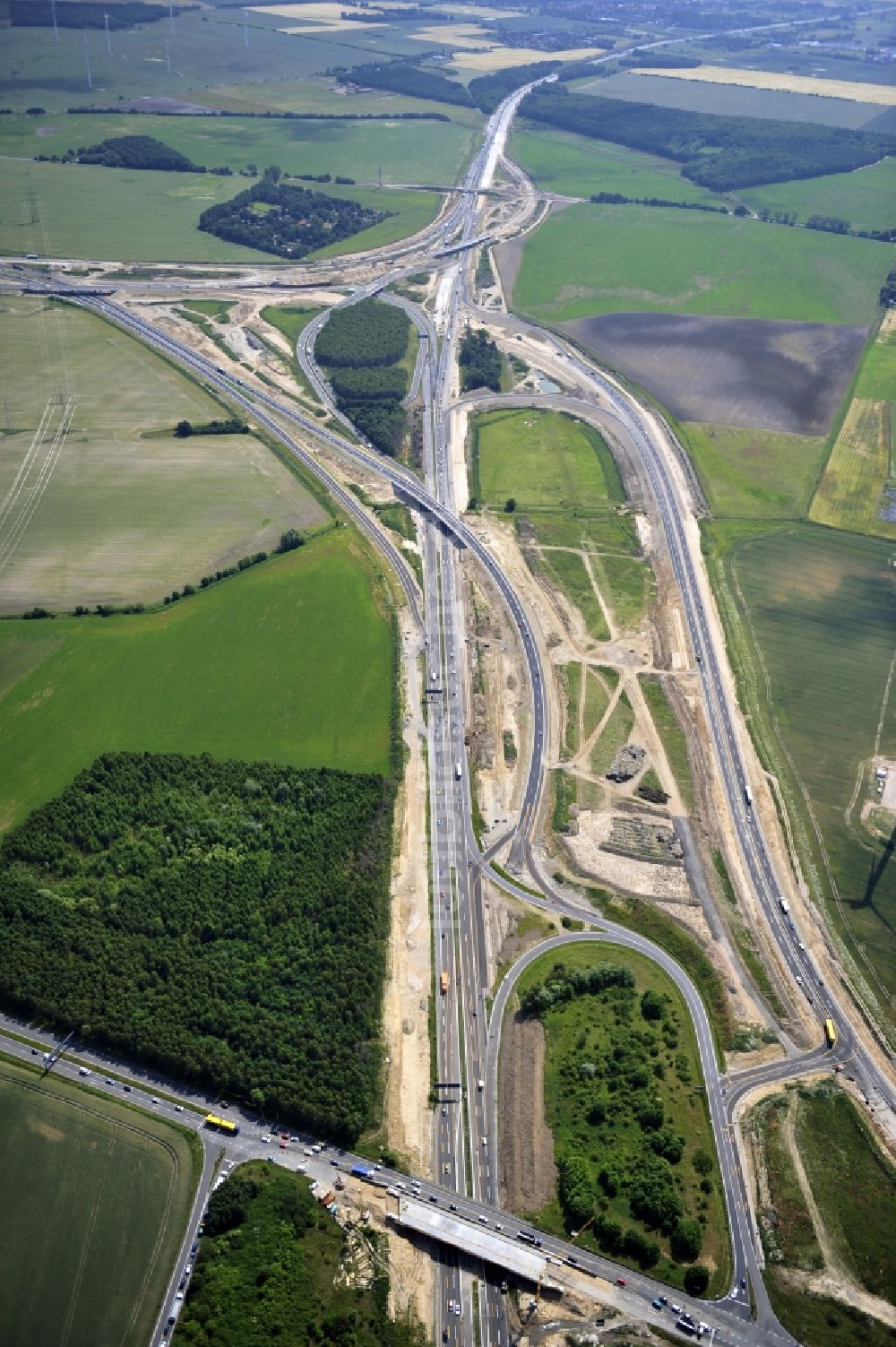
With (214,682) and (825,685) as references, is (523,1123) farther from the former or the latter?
(825,685)

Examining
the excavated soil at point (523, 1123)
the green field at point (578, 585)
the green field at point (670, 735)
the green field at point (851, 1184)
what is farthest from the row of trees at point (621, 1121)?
the green field at point (578, 585)

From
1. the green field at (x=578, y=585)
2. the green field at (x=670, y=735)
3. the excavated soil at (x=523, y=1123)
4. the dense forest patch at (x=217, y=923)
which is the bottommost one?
the excavated soil at (x=523, y=1123)

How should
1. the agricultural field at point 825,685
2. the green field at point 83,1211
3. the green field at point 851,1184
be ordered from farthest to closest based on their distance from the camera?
the agricultural field at point 825,685, the green field at point 851,1184, the green field at point 83,1211

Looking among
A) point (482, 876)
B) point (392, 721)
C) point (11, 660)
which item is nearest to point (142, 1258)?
point (482, 876)

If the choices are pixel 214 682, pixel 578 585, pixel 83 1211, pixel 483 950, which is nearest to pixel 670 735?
pixel 578 585

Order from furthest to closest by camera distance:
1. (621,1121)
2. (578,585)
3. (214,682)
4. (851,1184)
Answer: (578,585), (214,682), (621,1121), (851,1184)

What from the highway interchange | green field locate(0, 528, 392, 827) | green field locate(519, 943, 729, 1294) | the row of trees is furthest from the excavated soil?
green field locate(0, 528, 392, 827)

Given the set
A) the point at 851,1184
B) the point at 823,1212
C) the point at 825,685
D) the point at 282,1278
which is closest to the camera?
the point at 282,1278

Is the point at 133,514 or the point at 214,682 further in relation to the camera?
the point at 133,514

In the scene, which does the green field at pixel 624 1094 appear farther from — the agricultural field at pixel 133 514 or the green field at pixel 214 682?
the agricultural field at pixel 133 514
